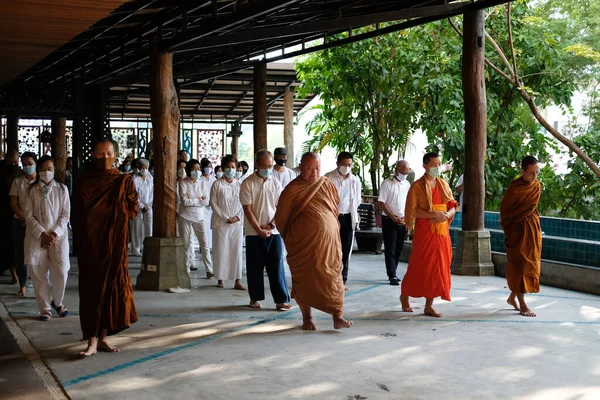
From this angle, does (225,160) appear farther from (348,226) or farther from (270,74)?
(270,74)

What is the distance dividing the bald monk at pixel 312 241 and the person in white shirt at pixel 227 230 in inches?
112

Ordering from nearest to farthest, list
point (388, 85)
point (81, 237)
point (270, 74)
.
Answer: point (81, 237) < point (388, 85) < point (270, 74)

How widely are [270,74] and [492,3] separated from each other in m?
11.3

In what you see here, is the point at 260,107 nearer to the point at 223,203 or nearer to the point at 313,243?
the point at 223,203

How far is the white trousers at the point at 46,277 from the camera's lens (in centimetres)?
796

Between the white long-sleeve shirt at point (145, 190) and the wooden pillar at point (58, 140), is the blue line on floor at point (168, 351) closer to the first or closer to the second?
the white long-sleeve shirt at point (145, 190)

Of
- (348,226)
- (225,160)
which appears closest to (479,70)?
(348,226)

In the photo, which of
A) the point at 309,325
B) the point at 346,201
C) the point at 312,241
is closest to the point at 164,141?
the point at 346,201

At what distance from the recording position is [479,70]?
11281 millimetres

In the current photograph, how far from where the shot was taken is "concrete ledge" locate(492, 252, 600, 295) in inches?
391

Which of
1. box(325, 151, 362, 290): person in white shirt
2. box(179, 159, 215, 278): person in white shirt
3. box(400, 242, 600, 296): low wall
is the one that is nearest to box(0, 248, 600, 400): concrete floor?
box(400, 242, 600, 296): low wall

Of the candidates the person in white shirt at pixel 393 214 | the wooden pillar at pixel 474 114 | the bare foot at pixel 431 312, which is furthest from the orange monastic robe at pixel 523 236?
the wooden pillar at pixel 474 114

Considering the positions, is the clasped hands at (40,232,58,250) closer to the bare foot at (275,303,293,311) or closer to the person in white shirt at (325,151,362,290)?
the bare foot at (275,303,293,311)

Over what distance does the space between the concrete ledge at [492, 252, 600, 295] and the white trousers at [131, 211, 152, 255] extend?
23.0ft
